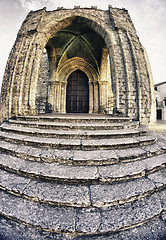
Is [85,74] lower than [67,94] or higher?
higher

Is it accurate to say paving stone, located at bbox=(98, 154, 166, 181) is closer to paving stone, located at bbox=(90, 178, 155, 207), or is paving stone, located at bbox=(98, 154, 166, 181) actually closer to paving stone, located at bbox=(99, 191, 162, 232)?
paving stone, located at bbox=(90, 178, 155, 207)

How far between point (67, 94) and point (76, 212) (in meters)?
9.87

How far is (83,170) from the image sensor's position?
1.57 m

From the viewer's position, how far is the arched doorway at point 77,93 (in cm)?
1005

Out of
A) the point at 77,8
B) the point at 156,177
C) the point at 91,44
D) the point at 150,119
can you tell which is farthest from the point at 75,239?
the point at 91,44

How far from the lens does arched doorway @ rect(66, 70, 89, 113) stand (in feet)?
33.0

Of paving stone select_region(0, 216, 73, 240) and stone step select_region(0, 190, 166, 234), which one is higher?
stone step select_region(0, 190, 166, 234)

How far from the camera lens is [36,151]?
196 cm

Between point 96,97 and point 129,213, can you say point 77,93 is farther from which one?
point 129,213

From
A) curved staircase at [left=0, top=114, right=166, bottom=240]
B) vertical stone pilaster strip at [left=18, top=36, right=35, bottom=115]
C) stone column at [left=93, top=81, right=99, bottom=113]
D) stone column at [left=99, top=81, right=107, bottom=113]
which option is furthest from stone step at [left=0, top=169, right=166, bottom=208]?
stone column at [left=93, top=81, right=99, bottom=113]

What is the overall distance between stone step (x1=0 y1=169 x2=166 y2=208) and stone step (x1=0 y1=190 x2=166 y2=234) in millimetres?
54

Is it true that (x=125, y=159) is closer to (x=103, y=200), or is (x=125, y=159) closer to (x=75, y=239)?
(x=103, y=200)

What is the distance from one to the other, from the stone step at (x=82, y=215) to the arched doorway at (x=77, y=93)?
9.05 metres

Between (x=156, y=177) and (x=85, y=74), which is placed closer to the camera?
(x=156, y=177)
